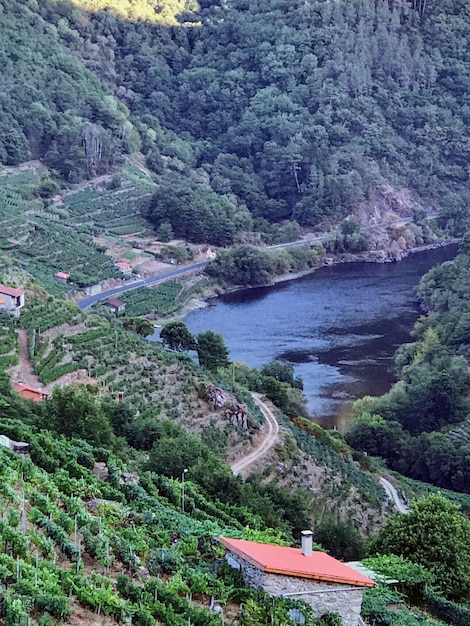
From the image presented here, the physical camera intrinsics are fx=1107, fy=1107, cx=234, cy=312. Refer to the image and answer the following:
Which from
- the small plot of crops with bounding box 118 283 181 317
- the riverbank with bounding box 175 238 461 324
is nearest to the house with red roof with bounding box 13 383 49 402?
the small plot of crops with bounding box 118 283 181 317

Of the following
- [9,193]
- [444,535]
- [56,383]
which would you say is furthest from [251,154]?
[444,535]

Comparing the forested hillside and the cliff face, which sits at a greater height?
the forested hillside

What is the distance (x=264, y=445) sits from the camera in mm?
45406

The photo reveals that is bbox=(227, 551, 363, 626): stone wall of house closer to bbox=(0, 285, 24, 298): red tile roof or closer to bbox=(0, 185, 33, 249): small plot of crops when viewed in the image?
bbox=(0, 285, 24, 298): red tile roof

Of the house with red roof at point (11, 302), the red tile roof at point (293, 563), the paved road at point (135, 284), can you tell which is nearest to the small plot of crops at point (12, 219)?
the paved road at point (135, 284)

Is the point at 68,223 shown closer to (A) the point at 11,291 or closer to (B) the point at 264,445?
(A) the point at 11,291

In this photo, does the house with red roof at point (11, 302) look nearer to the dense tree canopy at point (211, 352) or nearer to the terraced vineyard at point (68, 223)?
the dense tree canopy at point (211, 352)

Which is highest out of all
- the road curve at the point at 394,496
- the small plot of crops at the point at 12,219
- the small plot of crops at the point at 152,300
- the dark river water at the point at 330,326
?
the small plot of crops at the point at 12,219

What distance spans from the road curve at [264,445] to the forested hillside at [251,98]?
54975 millimetres

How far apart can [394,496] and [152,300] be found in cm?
4184

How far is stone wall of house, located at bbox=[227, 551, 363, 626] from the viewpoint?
2105cm

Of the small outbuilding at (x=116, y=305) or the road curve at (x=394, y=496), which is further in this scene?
the small outbuilding at (x=116, y=305)

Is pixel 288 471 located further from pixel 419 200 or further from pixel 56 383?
pixel 419 200

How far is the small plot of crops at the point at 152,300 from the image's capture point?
8344cm
